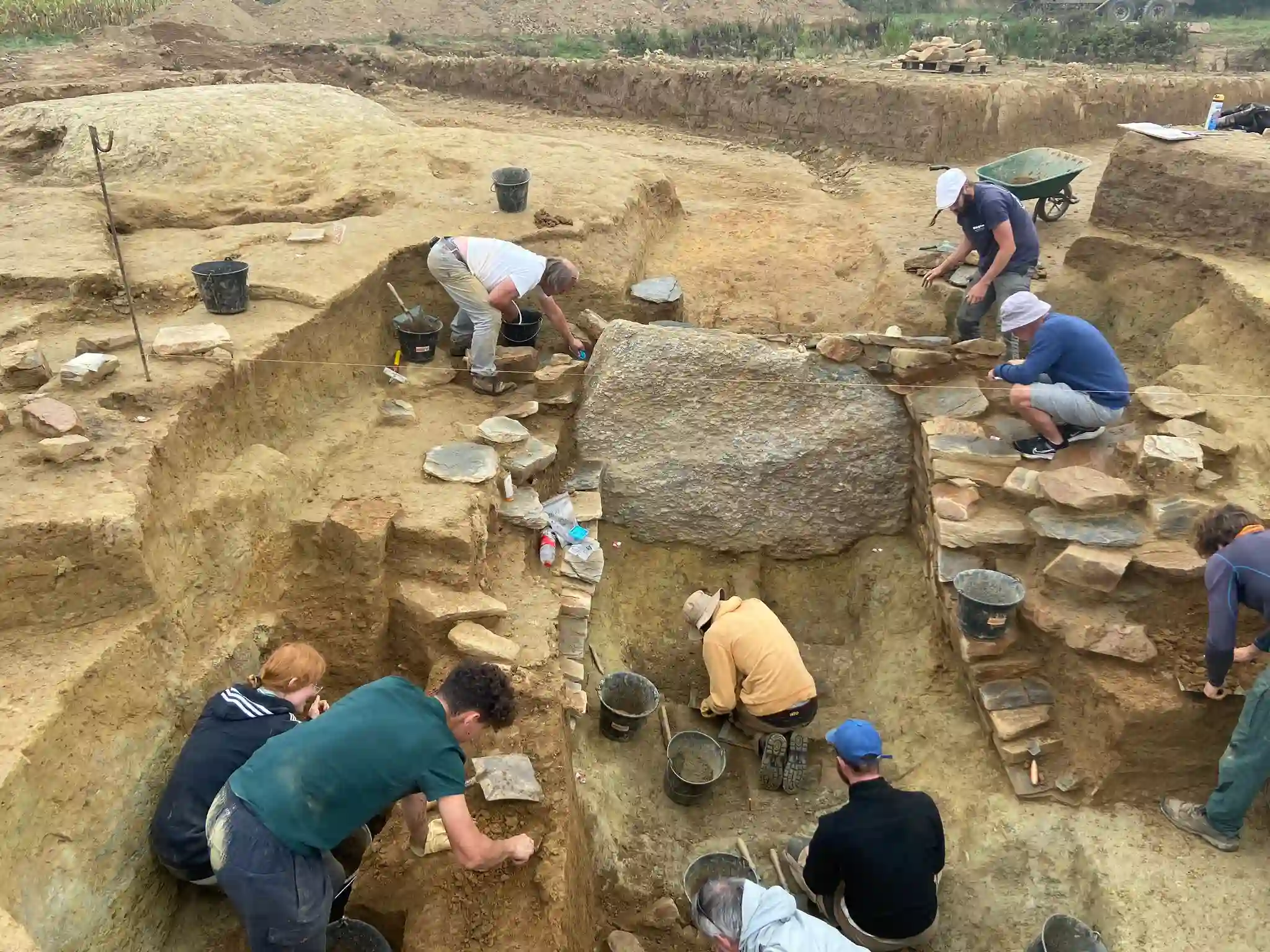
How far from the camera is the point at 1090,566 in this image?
4848mm

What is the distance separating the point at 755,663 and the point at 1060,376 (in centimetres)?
269

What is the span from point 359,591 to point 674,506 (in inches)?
96.6

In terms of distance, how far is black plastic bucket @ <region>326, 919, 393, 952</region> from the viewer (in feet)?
12.3

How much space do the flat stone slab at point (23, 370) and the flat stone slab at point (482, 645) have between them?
2760 millimetres

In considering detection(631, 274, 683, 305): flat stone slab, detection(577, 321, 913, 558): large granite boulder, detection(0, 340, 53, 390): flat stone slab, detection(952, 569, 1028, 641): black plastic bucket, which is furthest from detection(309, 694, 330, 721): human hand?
detection(631, 274, 683, 305): flat stone slab

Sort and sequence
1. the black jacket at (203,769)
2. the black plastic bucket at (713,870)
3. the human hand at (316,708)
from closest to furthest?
the black jacket at (203,769), the human hand at (316,708), the black plastic bucket at (713,870)

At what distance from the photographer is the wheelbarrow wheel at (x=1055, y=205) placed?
352 inches

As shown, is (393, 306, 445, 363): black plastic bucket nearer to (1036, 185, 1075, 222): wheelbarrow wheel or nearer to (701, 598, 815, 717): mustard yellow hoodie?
(701, 598, 815, 717): mustard yellow hoodie

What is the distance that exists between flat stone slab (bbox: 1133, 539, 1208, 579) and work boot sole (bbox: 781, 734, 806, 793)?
6.95 ft

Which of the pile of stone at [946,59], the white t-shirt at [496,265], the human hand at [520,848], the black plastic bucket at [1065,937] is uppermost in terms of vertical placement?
the pile of stone at [946,59]

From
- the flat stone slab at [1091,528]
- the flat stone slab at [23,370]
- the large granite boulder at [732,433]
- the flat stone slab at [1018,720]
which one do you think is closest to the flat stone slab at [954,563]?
the flat stone slab at [1091,528]

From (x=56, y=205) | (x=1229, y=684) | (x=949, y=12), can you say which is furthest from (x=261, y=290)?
(x=949, y=12)

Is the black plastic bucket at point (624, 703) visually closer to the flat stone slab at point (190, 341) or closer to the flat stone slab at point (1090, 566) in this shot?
the flat stone slab at point (1090, 566)

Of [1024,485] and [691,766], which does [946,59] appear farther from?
[691,766]
